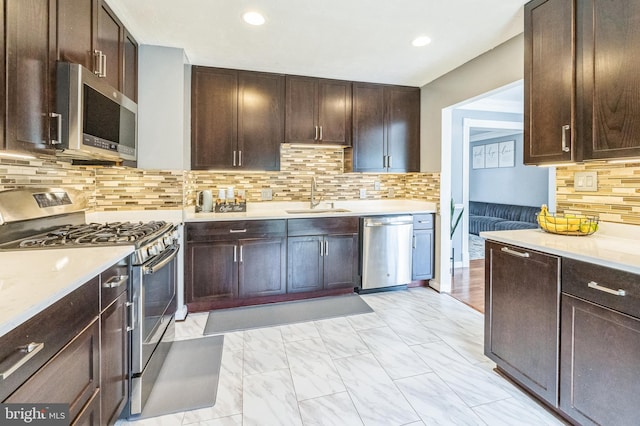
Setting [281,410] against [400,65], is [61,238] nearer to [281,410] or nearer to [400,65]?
[281,410]

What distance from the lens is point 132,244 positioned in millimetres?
1600

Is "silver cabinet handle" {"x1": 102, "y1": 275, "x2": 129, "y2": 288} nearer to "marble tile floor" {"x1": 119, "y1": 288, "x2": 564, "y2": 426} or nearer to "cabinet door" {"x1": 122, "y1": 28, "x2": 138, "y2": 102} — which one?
"marble tile floor" {"x1": 119, "y1": 288, "x2": 564, "y2": 426}

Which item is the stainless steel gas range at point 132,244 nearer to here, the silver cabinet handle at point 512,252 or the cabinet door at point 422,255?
the silver cabinet handle at point 512,252

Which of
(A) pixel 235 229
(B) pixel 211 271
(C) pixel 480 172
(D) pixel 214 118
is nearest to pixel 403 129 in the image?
(D) pixel 214 118

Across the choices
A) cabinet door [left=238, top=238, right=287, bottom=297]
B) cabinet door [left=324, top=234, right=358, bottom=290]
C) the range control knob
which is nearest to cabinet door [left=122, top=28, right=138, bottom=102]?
the range control knob

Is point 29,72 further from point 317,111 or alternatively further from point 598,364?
point 598,364

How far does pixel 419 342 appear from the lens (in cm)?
244

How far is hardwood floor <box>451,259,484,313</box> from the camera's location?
10.8ft

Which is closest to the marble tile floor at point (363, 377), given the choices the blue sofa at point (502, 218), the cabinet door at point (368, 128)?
the cabinet door at point (368, 128)

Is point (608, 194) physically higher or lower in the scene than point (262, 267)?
higher

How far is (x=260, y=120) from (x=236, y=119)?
0.24 meters

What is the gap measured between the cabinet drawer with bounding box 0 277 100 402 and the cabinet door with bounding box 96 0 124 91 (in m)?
1.53

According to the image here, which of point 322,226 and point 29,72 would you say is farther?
point 322,226

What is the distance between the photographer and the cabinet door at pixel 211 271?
9.61ft
